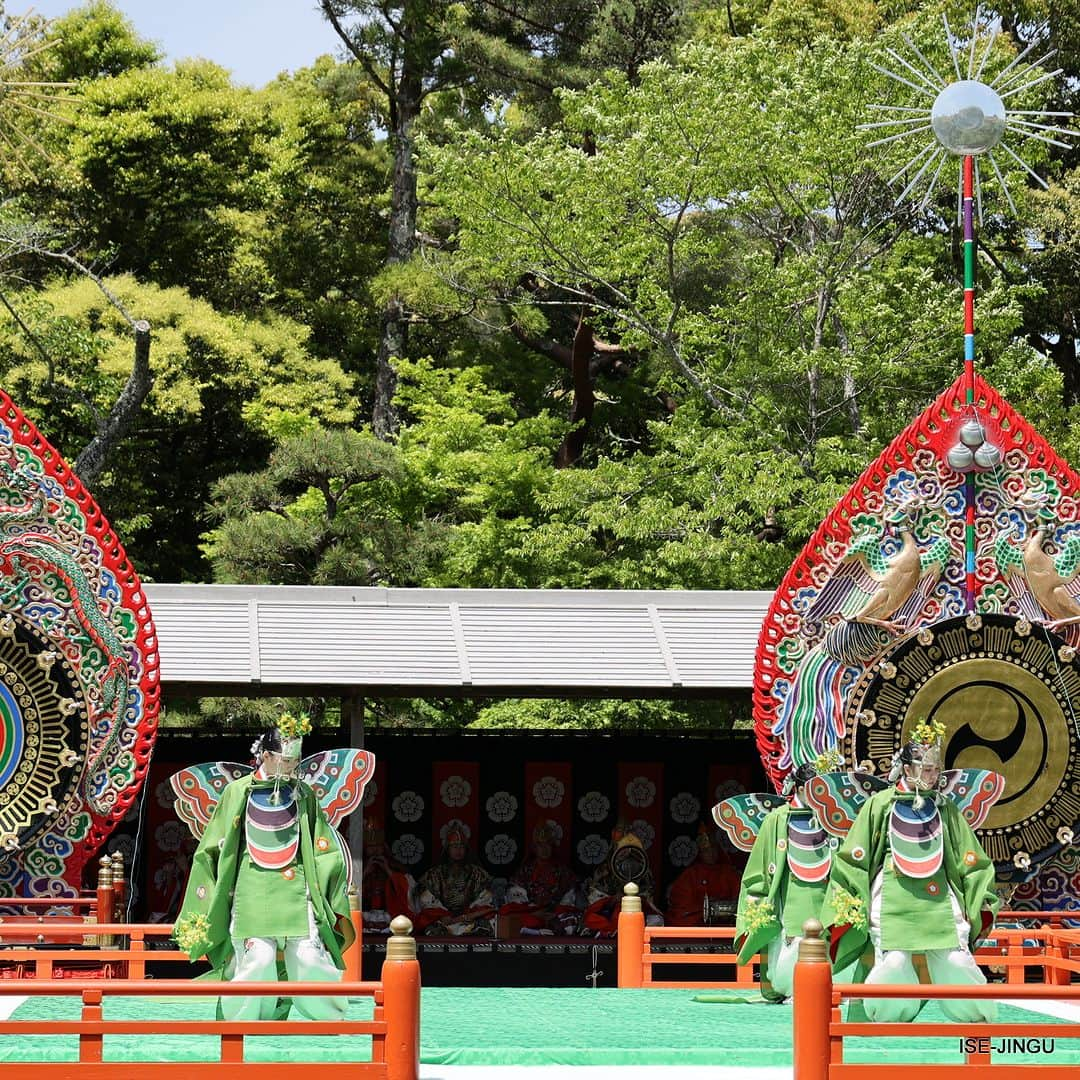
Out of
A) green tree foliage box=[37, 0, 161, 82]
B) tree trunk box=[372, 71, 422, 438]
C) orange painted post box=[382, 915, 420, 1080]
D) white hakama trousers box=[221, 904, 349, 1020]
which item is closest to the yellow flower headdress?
white hakama trousers box=[221, 904, 349, 1020]

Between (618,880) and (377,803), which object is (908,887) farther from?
(377,803)

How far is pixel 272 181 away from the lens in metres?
28.3

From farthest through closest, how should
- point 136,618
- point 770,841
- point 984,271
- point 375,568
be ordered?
point 984,271 → point 375,568 → point 136,618 → point 770,841

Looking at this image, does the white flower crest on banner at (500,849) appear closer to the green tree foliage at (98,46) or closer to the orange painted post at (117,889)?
the orange painted post at (117,889)

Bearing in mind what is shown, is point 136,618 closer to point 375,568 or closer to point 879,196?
point 375,568

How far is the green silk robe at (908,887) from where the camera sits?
352 inches

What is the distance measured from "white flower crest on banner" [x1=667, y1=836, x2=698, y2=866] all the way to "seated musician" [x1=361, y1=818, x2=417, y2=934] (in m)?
2.17

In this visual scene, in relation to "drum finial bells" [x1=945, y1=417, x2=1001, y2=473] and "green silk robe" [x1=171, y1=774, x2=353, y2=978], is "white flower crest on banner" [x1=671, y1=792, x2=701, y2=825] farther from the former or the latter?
"green silk robe" [x1=171, y1=774, x2=353, y2=978]

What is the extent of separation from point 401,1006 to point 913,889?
2.85m

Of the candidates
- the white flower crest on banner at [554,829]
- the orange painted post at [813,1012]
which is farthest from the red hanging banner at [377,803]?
the orange painted post at [813,1012]

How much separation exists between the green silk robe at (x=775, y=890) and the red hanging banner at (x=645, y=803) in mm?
4715

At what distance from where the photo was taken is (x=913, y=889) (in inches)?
353

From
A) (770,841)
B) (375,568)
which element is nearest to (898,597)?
(770,841)

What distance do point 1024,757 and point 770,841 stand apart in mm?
2296
